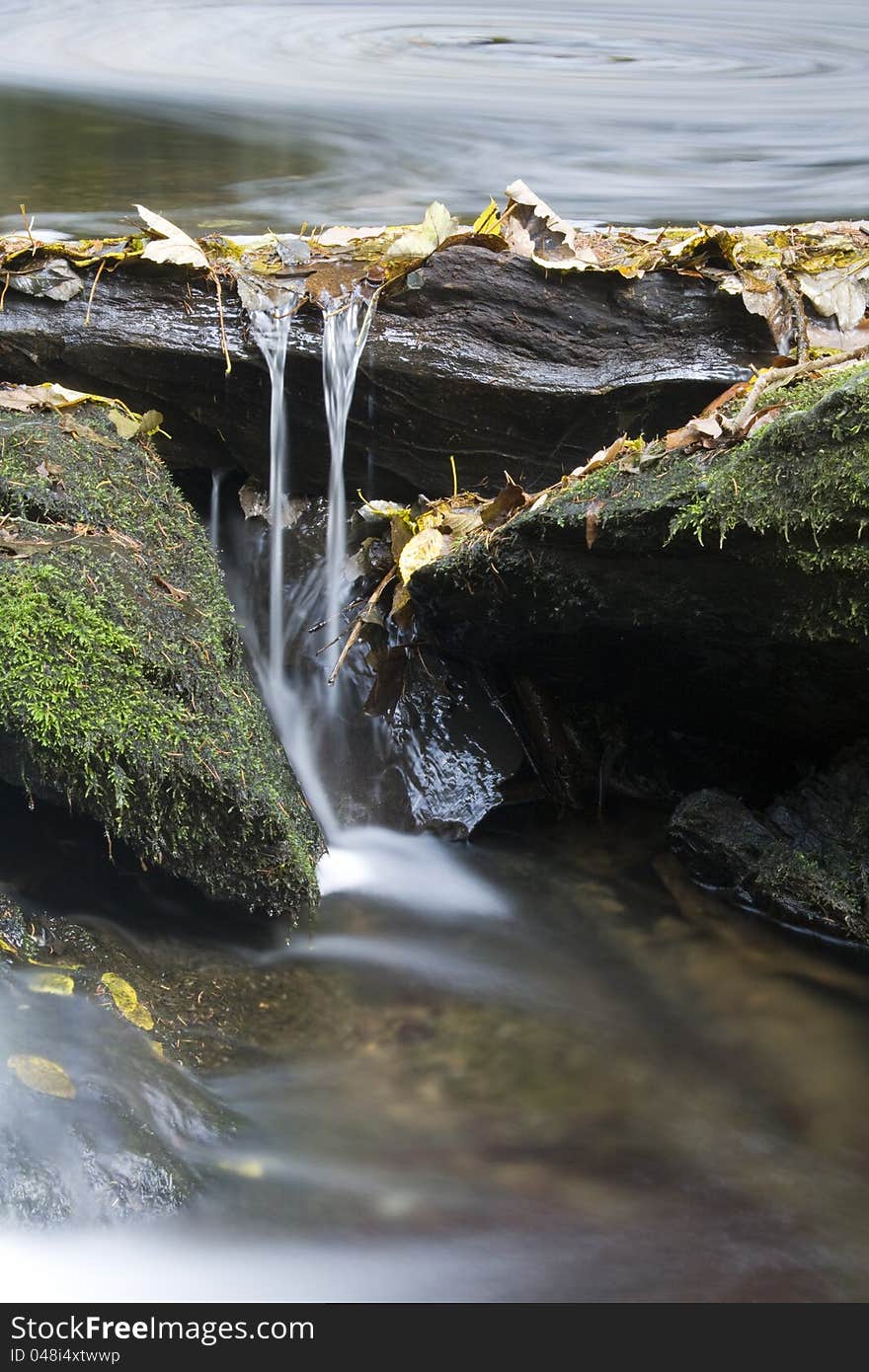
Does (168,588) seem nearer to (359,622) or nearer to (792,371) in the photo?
(359,622)

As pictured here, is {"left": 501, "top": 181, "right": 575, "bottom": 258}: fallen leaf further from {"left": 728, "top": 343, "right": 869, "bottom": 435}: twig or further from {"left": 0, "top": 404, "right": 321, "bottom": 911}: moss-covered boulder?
{"left": 0, "top": 404, "right": 321, "bottom": 911}: moss-covered boulder

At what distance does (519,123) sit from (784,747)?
8.08 metres

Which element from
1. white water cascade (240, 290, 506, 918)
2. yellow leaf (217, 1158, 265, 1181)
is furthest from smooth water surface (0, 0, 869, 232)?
yellow leaf (217, 1158, 265, 1181)

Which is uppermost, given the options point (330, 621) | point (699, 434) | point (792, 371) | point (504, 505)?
point (792, 371)

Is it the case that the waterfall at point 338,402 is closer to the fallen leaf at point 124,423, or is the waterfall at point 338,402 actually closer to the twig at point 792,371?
the fallen leaf at point 124,423

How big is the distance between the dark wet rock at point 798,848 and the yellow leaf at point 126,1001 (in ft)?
5.78

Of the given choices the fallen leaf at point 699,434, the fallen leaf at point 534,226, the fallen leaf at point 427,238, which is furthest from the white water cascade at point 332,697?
the fallen leaf at point 699,434

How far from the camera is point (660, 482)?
10.1 ft

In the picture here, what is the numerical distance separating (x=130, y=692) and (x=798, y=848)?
204cm

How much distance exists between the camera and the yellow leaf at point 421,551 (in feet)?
12.1

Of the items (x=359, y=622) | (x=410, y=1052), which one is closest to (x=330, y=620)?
(x=359, y=622)

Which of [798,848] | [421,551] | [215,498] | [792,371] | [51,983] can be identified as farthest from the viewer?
[215,498]

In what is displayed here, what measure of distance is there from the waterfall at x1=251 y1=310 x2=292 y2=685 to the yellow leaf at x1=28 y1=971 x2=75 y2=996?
1648 mm

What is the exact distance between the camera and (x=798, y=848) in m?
3.50
